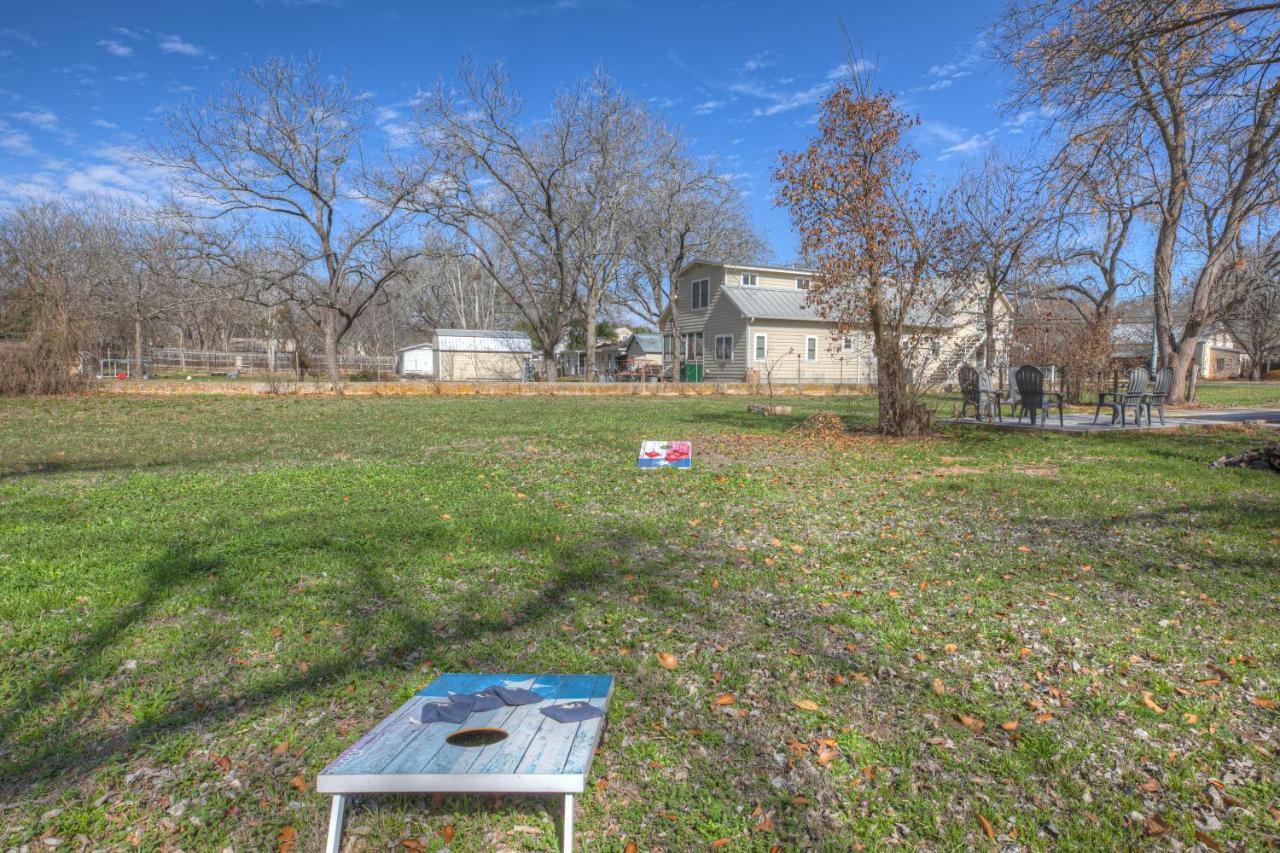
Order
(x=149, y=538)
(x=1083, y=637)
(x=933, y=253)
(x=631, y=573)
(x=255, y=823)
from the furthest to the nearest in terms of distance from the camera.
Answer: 1. (x=933, y=253)
2. (x=149, y=538)
3. (x=631, y=573)
4. (x=1083, y=637)
5. (x=255, y=823)

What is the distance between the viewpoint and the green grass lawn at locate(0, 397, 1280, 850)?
7.41 ft

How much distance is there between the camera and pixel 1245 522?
5.62 meters

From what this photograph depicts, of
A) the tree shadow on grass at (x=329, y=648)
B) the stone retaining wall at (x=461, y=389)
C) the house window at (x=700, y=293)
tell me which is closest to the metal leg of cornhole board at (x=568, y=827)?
the tree shadow on grass at (x=329, y=648)

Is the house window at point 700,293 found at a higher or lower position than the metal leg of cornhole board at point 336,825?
higher

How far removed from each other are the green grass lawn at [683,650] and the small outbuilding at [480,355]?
103ft

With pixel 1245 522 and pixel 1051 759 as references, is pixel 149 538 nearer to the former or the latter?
pixel 1051 759

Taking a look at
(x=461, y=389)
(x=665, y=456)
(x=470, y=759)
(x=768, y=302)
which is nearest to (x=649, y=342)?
(x=768, y=302)

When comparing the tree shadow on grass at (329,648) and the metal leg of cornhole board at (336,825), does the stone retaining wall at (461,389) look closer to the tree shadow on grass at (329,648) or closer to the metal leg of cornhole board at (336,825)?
the tree shadow on grass at (329,648)

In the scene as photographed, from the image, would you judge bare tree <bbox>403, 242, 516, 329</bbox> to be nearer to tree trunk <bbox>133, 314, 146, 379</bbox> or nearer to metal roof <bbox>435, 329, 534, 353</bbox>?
metal roof <bbox>435, 329, 534, 353</bbox>

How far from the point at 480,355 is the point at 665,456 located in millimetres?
31653

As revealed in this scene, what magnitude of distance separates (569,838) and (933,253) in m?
10.5

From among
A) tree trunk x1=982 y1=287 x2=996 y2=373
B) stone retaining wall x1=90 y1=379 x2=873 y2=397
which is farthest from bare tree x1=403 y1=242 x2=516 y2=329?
tree trunk x1=982 y1=287 x2=996 y2=373

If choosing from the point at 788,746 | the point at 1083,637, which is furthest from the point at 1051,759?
the point at 1083,637

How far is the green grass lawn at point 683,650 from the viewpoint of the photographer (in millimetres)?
2260
